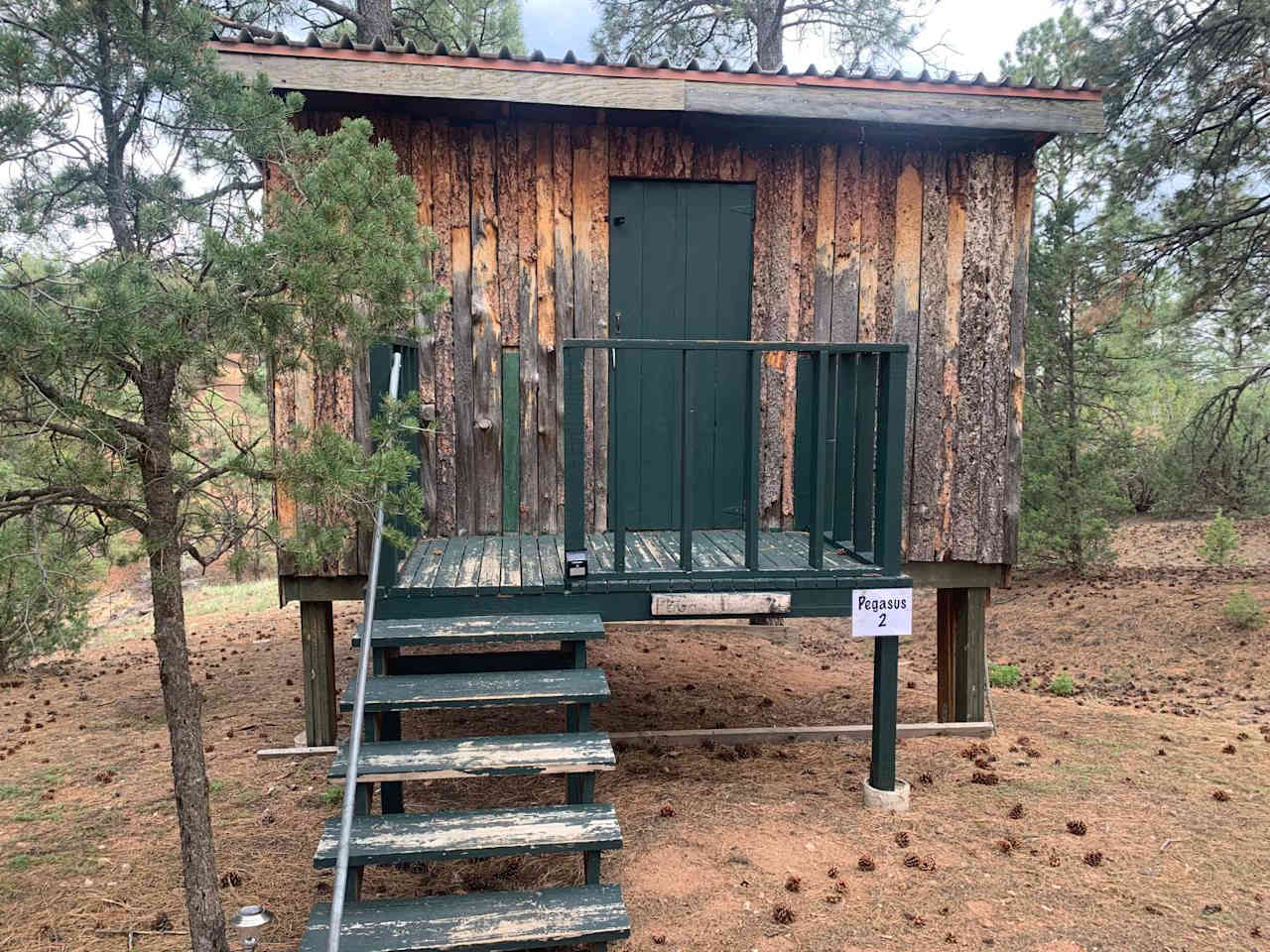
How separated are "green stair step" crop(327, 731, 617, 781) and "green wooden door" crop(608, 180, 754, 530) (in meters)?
1.97

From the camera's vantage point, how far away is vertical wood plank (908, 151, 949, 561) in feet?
16.8

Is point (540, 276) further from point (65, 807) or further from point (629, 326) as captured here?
point (65, 807)

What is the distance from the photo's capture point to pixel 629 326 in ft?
16.8

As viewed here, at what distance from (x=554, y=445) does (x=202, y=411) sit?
2.24 metres

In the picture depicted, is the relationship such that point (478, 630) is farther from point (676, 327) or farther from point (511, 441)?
point (676, 327)

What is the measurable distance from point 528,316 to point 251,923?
10.4 ft

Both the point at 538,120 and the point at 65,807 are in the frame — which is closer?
the point at 65,807

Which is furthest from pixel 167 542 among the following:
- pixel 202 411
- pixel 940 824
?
pixel 940 824

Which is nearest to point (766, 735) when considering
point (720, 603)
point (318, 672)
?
point (720, 603)

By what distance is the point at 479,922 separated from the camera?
2715mm

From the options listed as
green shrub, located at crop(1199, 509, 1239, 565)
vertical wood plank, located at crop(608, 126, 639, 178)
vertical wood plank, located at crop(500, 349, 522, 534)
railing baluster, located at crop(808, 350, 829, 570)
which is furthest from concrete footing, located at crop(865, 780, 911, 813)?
green shrub, located at crop(1199, 509, 1239, 565)

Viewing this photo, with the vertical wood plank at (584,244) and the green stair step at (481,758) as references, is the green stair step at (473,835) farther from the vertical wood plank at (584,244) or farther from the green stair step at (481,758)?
the vertical wood plank at (584,244)

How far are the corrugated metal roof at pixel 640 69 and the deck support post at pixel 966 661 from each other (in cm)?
296

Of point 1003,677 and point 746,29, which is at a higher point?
point 746,29
